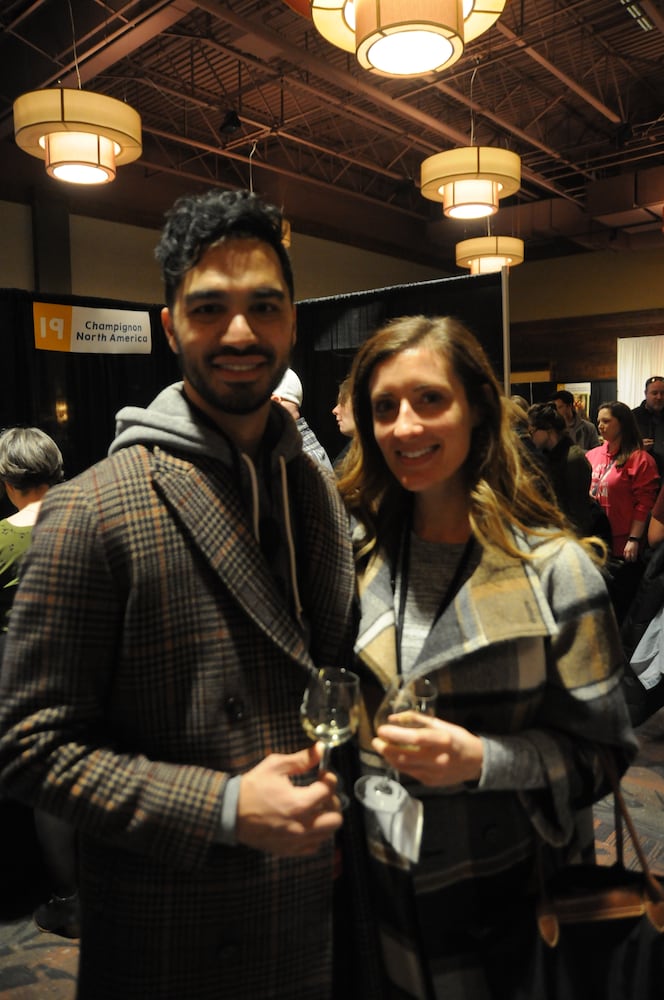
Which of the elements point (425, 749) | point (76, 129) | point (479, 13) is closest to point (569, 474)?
point (479, 13)

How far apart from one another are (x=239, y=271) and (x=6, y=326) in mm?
3935

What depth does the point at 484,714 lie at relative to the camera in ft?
4.45

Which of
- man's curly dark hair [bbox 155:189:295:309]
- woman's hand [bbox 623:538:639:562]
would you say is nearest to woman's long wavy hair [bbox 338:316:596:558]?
man's curly dark hair [bbox 155:189:295:309]

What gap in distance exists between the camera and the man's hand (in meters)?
1.09

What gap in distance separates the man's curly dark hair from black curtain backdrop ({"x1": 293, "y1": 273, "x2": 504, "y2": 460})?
2.46 metres

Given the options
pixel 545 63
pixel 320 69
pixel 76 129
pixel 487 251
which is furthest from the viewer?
pixel 487 251

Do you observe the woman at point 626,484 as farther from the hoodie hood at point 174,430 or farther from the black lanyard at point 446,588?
the hoodie hood at point 174,430

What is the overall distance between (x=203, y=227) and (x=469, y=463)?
71cm

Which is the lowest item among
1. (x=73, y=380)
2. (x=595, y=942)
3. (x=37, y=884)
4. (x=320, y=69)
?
(x=37, y=884)

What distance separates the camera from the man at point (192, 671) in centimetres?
109

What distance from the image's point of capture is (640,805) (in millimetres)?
3326

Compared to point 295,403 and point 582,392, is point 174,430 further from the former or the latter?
point 582,392

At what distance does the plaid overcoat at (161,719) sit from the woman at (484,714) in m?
0.18

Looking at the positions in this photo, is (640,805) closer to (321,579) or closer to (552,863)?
(552,863)
